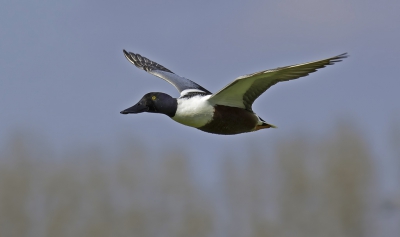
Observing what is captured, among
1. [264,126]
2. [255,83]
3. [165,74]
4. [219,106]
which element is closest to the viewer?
[255,83]

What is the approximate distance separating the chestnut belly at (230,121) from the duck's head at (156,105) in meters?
0.41

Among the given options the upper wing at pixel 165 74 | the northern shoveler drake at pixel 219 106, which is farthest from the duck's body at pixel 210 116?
the upper wing at pixel 165 74

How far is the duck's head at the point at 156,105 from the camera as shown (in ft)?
31.4

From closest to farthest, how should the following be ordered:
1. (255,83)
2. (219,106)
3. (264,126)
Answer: (255,83), (219,106), (264,126)

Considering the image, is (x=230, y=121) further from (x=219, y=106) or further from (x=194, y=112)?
(x=194, y=112)

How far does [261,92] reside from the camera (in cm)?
962

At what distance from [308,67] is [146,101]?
6.34ft

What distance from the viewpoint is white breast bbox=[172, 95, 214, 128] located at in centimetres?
954

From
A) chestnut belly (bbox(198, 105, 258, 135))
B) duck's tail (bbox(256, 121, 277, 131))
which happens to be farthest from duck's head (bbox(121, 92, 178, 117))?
duck's tail (bbox(256, 121, 277, 131))

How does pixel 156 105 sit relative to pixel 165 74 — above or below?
below

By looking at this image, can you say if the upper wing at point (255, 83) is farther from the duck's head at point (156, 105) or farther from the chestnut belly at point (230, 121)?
the duck's head at point (156, 105)

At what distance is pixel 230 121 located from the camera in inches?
382

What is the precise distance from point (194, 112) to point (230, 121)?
1.45 feet

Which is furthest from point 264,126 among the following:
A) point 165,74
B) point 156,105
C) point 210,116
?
point 165,74
